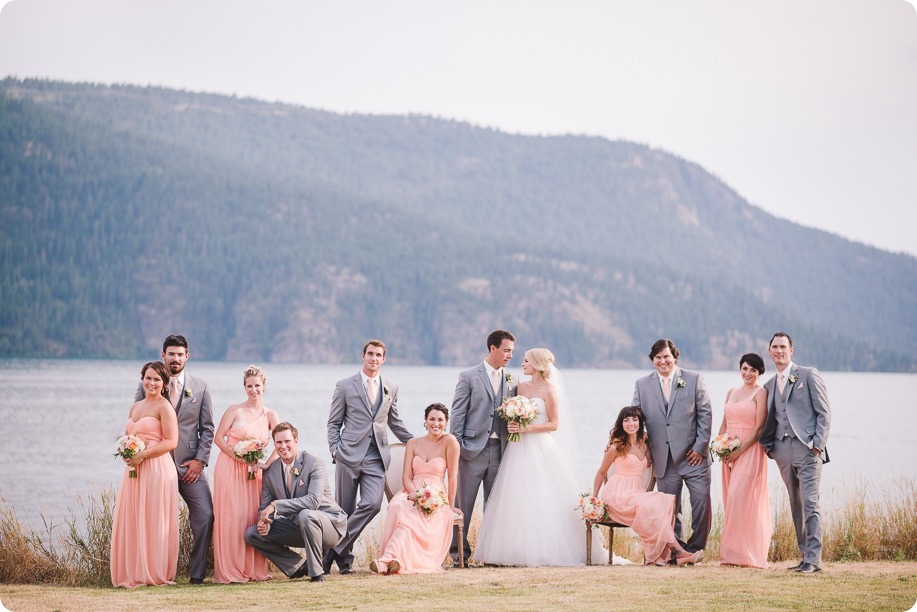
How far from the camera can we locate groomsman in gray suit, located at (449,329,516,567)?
1015 cm

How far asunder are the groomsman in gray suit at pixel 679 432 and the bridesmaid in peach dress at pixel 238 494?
349 cm

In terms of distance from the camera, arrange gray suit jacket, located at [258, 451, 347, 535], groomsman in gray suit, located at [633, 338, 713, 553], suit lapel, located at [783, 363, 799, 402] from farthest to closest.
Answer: groomsman in gray suit, located at [633, 338, 713, 553] → suit lapel, located at [783, 363, 799, 402] → gray suit jacket, located at [258, 451, 347, 535]

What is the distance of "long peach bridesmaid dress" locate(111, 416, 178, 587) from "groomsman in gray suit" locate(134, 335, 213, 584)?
204 mm

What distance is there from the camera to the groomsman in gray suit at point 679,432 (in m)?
9.83

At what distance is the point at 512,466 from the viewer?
33.3ft

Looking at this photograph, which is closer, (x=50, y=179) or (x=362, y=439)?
(x=362, y=439)

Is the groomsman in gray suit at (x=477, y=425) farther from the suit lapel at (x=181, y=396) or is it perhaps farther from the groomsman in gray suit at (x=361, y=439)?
the suit lapel at (x=181, y=396)

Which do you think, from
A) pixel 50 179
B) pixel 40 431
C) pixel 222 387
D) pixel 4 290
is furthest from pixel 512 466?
pixel 50 179

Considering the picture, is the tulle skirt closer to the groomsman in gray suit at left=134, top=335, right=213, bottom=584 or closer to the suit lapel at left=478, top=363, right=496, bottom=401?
the suit lapel at left=478, top=363, right=496, bottom=401

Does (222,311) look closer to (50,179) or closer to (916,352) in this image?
(50,179)

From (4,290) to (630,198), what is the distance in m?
112

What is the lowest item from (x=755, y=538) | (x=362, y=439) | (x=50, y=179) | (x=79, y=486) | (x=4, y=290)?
(x=79, y=486)

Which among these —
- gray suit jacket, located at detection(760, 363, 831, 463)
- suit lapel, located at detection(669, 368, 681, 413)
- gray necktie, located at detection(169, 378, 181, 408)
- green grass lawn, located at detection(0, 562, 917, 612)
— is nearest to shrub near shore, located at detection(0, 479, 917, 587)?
green grass lawn, located at detection(0, 562, 917, 612)

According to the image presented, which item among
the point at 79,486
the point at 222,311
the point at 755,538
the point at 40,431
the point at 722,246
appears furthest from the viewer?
the point at 722,246
